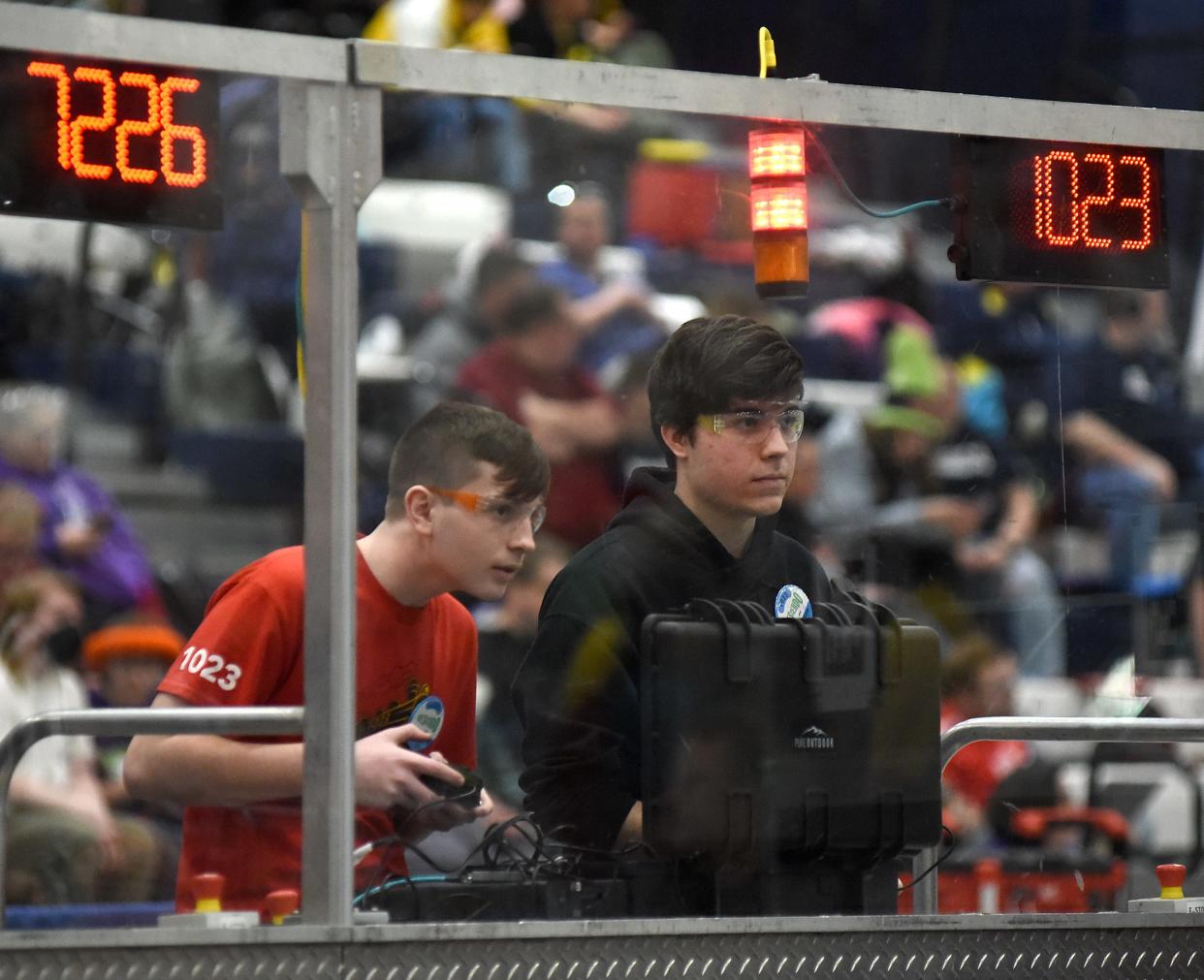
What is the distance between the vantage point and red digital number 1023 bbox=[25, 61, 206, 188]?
112 inches

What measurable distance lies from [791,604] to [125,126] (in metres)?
1.27

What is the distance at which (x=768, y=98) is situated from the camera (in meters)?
3.27

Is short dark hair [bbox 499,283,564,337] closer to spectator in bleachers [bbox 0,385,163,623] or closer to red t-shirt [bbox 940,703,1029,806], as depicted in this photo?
spectator in bleachers [bbox 0,385,163,623]

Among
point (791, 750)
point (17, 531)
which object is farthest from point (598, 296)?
point (17, 531)

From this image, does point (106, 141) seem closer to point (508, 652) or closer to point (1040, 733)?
point (508, 652)

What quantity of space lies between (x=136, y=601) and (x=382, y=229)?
4.73ft

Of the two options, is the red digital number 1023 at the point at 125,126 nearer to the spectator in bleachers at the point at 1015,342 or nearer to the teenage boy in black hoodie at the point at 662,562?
the teenage boy in black hoodie at the point at 662,562

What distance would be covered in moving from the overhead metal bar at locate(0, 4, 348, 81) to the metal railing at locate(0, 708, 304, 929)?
0.89 metres

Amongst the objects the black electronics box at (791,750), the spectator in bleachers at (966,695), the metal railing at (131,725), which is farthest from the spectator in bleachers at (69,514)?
the spectator in bleachers at (966,695)

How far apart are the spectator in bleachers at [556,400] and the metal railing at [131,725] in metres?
0.67

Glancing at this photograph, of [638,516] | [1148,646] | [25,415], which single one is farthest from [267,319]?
[1148,646]

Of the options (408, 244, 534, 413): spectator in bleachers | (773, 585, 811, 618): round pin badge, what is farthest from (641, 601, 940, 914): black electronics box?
(408, 244, 534, 413): spectator in bleachers

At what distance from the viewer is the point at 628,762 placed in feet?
10.7

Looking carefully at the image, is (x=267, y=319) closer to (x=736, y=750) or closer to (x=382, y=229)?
(x=382, y=229)
